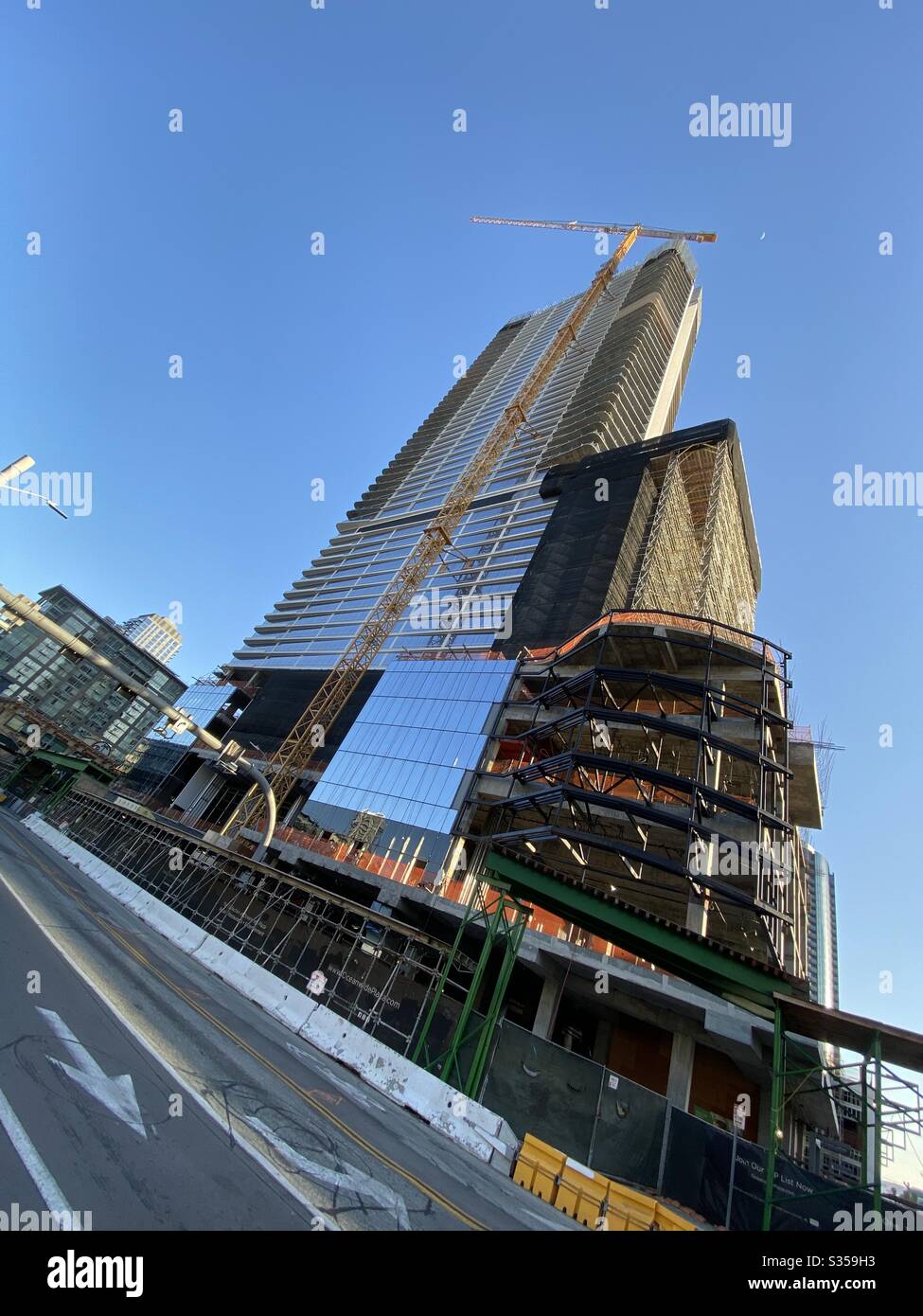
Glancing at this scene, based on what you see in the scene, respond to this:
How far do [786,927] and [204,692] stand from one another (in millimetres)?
66621

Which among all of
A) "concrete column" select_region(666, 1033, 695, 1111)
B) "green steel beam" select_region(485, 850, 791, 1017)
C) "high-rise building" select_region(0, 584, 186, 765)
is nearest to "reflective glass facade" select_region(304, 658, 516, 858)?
"green steel beam" select_region(485, 850, 791, 1017)

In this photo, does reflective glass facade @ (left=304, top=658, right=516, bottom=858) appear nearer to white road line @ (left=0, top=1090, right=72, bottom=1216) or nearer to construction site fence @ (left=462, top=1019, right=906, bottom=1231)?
construction site fence @ (left=462, top=1019, right=906, bottom=1231)

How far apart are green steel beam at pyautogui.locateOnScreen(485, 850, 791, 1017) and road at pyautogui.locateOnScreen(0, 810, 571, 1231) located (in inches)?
248

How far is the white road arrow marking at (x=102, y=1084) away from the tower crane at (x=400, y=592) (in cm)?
3445

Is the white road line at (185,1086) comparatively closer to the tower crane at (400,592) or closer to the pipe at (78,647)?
the pipe at (78,647)

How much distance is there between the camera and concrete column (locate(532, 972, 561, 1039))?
72.9 feet

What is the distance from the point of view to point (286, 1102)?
9.52 m

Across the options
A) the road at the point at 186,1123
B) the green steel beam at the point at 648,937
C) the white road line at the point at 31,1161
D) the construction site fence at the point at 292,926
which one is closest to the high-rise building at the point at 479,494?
the construction site fence at the point at 292,926

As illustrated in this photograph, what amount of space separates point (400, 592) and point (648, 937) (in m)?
46.4

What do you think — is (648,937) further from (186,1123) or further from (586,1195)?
(186,1123)

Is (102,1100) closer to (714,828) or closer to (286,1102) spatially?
(286,1102)

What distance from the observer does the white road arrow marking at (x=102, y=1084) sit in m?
6.96

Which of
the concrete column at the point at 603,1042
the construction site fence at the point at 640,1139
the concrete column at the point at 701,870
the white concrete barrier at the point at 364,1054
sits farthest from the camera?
the concrete column at the point at 603,1042
